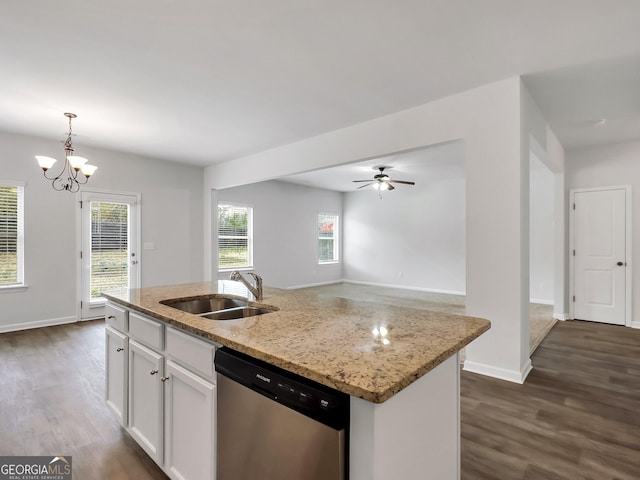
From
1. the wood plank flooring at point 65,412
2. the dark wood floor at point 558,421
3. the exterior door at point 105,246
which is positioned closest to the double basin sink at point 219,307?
the wood plank flooring at point 65,412

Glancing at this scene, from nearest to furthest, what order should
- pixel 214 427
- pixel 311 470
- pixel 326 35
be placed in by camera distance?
pixel 311 470
pixel 214 427
pixel 326 35

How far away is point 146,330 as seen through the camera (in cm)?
180

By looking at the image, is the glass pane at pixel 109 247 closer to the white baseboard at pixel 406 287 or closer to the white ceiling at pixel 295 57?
the white ceiling at pixel 295 57

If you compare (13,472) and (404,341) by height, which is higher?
(404,341)

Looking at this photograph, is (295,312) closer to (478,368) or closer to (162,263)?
(478,368)

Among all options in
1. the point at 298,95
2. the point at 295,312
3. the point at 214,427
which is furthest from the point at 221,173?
the point at 214,427

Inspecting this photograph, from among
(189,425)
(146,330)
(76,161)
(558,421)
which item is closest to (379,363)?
(189,425)

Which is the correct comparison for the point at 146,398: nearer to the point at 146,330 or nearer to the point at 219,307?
the point at 146,330

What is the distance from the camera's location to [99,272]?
205 inches

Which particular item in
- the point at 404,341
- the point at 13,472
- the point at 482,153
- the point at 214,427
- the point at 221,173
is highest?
the point at 221,173

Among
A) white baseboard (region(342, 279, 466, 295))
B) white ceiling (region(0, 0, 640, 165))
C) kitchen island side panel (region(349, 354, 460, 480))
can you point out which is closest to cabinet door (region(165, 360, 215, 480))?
kitchen island side panel (region(349, 354, 460, 480))

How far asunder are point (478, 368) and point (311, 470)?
2.58 m

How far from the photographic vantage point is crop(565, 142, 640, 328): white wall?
473cm

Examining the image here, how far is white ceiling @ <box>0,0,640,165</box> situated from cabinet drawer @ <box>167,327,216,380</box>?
192cm
